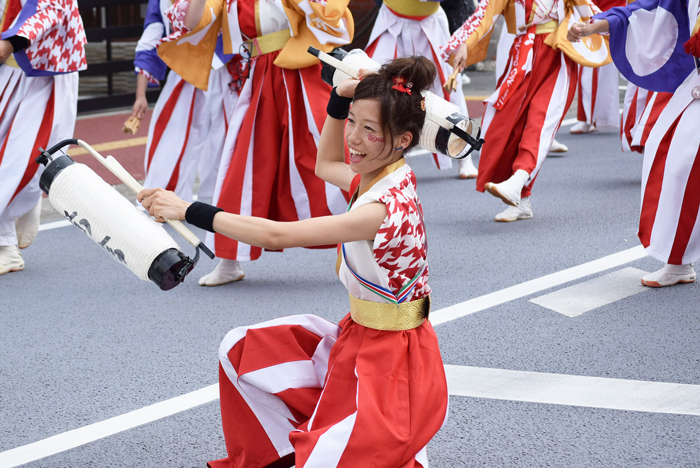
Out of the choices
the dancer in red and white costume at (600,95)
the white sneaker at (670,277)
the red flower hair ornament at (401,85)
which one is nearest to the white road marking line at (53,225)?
the white sneaker at (670,277)

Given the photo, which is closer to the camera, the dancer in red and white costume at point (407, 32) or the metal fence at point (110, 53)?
the dancer in red and white costume at point (407, 32)

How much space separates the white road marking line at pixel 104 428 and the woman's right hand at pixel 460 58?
2544 millimetres

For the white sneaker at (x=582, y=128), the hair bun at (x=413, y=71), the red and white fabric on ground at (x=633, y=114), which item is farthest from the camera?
the white sneaker at (x=582, y=128)

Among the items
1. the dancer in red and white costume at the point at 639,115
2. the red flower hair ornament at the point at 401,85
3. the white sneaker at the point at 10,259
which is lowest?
the white sneaker at the point at 10,259

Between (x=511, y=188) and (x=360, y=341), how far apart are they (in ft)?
9.71

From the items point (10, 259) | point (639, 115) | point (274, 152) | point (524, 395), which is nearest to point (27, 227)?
point (10, 259)

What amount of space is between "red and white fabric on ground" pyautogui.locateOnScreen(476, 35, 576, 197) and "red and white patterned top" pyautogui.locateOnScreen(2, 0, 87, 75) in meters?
2.29

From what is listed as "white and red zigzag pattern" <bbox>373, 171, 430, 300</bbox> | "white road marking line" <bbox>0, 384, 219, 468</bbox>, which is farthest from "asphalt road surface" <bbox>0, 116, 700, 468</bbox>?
"white and red zigzag pattern" <bbox>373, 171, 430, 300</bbox>

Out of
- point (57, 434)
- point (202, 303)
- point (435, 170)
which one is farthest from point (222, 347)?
point (435, 170)

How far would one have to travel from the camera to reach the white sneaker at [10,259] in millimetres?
4629

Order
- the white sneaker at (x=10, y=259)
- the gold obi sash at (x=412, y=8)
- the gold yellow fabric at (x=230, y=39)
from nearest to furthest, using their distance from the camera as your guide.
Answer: the gold yellow fabric at (x=230, y=39)
the white sneaker at (x=10, y=259)
the gold obi sash at (x=412, y=8)

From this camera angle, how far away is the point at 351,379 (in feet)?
7.03

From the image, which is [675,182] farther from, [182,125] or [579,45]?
[182,125]

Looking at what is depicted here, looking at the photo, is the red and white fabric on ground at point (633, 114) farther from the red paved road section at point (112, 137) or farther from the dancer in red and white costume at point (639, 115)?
the red paved road section at point (112, 137)
